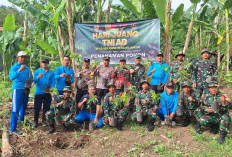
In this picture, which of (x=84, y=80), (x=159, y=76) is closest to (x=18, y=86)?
(x=84, y=80)

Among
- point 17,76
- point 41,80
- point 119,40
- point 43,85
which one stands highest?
point 119,40

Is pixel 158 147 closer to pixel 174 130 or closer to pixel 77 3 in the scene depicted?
pixel 174 130

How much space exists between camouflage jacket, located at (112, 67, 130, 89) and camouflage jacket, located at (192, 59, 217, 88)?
1577 millimetres

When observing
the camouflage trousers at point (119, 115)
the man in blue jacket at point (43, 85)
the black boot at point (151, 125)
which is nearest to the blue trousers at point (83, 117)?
the camouflage trousers at point (119, 115)

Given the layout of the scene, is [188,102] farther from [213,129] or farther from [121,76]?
[121,76]

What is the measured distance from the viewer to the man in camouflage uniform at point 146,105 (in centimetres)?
456

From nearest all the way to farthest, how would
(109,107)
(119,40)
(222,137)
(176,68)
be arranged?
1. (222,137)
2. (109,107)
3. (176,68)
4. (119,40)

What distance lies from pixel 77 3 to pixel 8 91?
410 cm

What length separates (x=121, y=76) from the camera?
512 cm

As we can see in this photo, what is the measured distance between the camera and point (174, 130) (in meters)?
4.46

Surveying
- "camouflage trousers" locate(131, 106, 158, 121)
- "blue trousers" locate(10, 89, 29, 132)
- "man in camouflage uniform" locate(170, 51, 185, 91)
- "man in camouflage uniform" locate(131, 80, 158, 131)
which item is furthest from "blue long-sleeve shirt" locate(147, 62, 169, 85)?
"blue trousers" locate(10, 89, 29, 132)

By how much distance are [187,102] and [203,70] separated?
0.82m

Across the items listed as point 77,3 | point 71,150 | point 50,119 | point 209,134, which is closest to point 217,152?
point 209,134

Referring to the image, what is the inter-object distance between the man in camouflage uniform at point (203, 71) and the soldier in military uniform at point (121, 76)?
1563 mm
